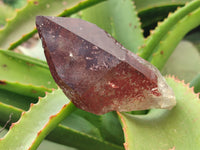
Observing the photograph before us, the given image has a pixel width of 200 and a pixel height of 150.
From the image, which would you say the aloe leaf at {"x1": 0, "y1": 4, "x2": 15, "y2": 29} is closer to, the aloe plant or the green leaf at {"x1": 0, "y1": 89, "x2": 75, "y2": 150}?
the aloe plant

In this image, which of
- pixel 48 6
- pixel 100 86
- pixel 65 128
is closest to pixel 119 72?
pixel 100 86

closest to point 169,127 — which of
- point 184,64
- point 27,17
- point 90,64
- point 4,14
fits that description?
point 90,64

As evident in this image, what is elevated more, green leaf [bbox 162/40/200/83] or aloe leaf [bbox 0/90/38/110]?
green leaf [bbox 162/40/200/83]

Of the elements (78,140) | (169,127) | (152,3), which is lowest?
(78,140)

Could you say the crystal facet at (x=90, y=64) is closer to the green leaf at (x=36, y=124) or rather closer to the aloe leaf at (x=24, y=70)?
the green leaf at (x=36, y=124)

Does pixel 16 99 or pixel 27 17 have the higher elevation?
pixel 27 17

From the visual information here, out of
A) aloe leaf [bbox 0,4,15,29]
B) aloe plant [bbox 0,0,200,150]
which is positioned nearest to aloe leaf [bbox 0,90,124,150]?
aloe plant [bbox 0,0,200,150]

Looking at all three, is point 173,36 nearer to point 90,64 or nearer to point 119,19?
point 119,19

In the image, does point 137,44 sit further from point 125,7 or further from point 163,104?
point 163,104
